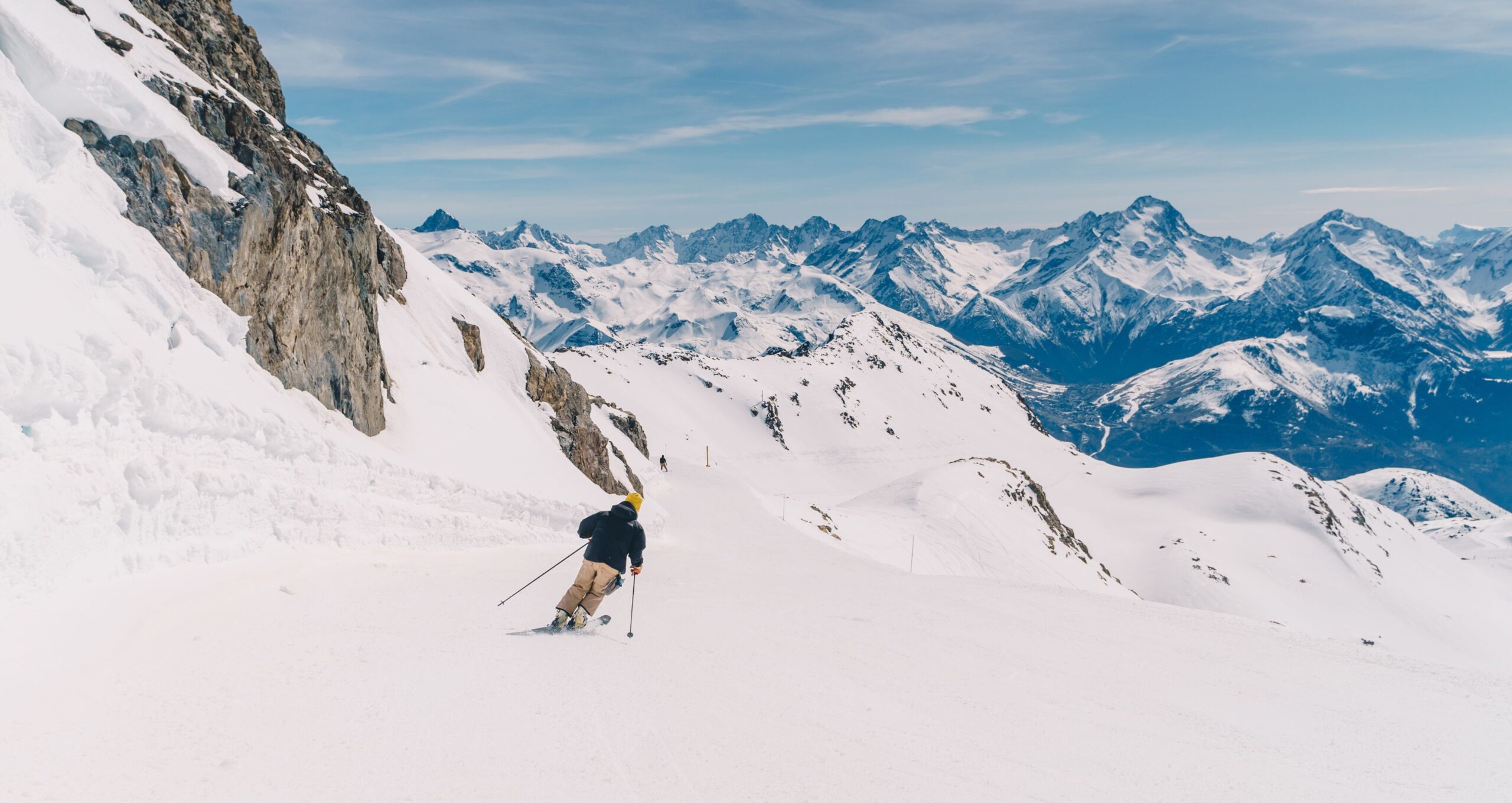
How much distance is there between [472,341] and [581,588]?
24.4m

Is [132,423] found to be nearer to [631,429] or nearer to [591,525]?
[591,525]

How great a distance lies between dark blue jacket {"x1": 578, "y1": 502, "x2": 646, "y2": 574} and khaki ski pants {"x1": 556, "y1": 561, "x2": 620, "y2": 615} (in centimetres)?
10

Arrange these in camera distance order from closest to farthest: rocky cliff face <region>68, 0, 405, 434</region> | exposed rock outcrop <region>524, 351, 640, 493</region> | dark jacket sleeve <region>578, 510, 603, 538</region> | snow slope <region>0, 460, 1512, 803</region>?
1. snow slope <region>0, 460, 1512, 803</region>
2. dark jacket sleeve <region>578, 510, 603, 538</region>
3. rocky cliff face <region>68, 0, 405, 434</region>
4. exposed rock outcrop <region>524, 351, 640, 493</region>

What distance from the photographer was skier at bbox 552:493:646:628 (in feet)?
34.8

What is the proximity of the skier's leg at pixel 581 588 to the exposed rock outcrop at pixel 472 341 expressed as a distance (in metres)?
22.7

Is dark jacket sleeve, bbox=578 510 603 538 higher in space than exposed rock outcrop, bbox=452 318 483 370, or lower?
lower

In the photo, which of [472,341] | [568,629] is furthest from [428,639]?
[472,341]

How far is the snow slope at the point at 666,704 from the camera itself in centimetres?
606

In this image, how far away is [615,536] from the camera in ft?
36.0

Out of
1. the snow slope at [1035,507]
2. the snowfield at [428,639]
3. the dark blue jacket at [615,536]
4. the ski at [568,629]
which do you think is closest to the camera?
the snowfield at [428,639]

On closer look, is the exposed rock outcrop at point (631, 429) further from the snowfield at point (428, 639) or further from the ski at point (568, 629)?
the ski at point (568, 629)

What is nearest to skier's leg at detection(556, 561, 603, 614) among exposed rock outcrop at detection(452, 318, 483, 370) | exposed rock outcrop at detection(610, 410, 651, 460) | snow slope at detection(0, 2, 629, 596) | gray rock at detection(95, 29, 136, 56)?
snow slope at detection(0, 2, 629, 596)

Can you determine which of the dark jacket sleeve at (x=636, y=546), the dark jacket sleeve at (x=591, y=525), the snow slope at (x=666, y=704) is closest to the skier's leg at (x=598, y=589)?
the dark jacket sleeve at (x=636, y=546)

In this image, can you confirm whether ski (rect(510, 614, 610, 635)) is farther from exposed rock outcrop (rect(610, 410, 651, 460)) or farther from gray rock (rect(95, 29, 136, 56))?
exposed rock outcrop (rect(610, 410, 651, 460))
